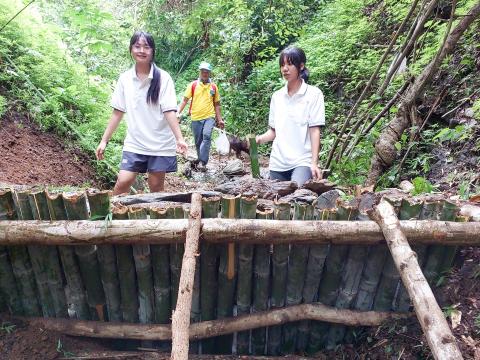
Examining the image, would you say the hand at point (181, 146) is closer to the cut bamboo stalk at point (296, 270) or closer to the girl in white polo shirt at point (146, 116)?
the girl in white polo shirt at point (146, 116)

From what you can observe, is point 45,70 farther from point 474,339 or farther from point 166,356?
point 474,339

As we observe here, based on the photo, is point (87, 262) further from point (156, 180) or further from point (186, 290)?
point (156, 180)

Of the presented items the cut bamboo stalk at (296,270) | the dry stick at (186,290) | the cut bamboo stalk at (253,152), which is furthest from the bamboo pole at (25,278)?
the cut bamboo stalk at (253,152)

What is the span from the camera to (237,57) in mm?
12852

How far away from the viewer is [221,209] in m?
2.50

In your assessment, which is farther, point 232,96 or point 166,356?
point 232,96

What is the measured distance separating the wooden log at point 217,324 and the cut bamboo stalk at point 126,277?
0.09 meters

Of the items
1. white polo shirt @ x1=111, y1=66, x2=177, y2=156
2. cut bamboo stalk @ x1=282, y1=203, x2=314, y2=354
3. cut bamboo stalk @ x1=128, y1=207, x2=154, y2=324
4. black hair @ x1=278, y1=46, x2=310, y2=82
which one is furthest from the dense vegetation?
cut bamboo stalk @ x1=128, y1=207, x2=154, y2=324

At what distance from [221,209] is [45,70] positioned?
574 cm

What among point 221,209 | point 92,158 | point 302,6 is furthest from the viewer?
point 302,6

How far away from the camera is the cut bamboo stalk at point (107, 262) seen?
2.40 metres

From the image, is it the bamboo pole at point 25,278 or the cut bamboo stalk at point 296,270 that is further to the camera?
the bamboo pole at point 25,278

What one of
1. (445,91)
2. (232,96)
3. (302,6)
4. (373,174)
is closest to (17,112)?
(373,174)

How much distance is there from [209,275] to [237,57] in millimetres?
11057
